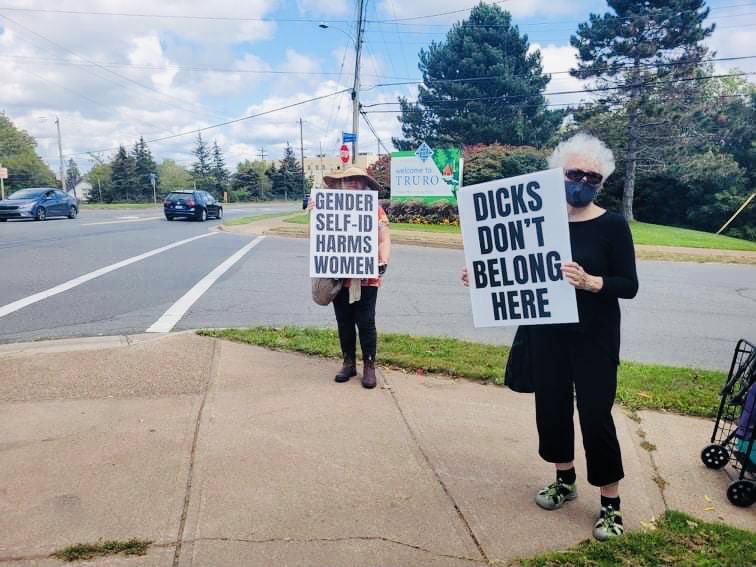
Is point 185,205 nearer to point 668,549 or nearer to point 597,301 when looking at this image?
point 597,301

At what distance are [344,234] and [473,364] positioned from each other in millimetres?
1806

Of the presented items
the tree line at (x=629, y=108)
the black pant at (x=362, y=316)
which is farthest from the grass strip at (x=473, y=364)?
the tree line at (x=629, y=108)

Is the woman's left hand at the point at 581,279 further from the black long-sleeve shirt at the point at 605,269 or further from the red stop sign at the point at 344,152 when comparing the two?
the red stop sign at the point at 344,152

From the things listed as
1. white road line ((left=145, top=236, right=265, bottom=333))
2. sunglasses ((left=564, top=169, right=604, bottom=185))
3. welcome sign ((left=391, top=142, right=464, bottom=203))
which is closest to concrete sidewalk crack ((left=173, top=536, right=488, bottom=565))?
sunglasses ((left=564, top=169, right=604, bottom=185))

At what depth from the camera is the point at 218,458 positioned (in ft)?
11.3

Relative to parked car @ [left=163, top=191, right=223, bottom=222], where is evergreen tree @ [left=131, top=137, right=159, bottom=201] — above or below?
above

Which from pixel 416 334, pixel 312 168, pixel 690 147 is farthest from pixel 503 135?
pixel 312 168

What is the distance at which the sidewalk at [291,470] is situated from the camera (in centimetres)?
268

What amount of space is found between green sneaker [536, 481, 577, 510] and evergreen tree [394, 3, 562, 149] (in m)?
39.2

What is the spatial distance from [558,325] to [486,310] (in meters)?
0.39

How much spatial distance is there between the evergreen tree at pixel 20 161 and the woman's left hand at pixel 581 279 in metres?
70.2

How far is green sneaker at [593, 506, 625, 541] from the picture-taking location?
9.02 feet

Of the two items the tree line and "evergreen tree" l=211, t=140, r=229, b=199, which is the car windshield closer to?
A: the tree line

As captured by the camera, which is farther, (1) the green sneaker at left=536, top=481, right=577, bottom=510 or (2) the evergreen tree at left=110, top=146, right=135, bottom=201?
(2) the evergreen tree at left=110, top=146, right=135, bottom=201
